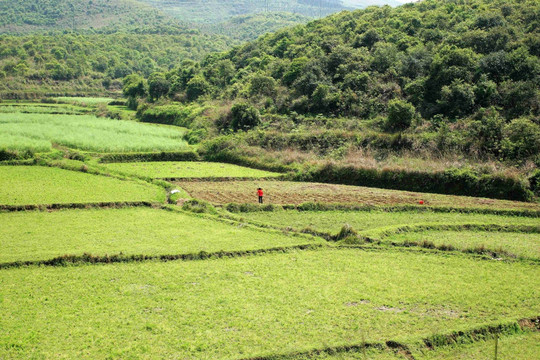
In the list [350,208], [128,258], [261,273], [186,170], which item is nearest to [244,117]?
[186,170]

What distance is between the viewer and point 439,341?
12.2 metres

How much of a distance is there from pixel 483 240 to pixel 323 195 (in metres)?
10.4

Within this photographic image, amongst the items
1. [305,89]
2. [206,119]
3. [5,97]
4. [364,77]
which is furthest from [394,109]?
[5,97]

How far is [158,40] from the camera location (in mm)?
127438

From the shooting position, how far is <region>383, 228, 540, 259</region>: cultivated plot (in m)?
18.6

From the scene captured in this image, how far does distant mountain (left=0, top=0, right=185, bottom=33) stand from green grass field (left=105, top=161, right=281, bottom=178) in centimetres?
12462

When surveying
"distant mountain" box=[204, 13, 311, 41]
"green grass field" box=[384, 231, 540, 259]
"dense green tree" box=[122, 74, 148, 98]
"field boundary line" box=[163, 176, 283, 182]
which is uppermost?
"distant mountain" box=[204, 13, 311, 41]

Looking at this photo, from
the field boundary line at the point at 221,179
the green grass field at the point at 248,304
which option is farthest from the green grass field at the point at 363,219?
the field boundary line at the point at 221,179

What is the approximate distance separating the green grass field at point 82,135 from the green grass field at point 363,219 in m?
19.8

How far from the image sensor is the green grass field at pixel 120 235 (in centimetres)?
1784

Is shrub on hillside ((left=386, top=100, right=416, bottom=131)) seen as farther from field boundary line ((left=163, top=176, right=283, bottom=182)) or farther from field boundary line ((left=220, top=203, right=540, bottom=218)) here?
field boundary line ((left=220, top=203, right=540, bottom=218))

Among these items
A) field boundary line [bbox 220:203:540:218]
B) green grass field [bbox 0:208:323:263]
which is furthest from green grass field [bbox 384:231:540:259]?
green grass field [bbox 0:208:323:263]

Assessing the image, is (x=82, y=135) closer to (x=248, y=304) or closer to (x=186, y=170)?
(x=186, y=170)

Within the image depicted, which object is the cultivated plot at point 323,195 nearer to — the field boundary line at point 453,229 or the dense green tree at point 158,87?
the field boundary line at point 453,229
